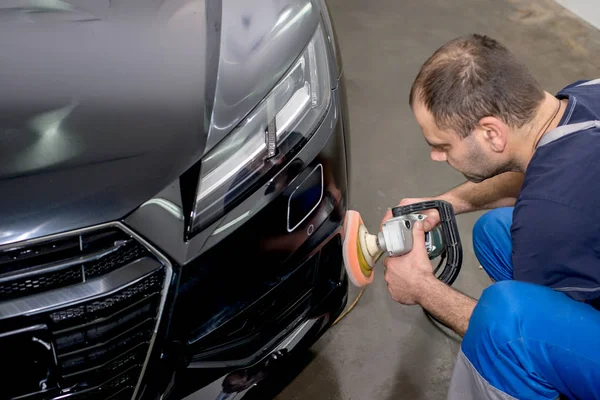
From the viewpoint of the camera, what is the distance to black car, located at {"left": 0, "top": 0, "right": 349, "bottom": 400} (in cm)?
99

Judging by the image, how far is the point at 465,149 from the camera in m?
1.40

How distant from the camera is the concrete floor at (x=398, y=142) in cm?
171

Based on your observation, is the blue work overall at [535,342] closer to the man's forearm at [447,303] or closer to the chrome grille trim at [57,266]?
the man's forearm at [447,303]

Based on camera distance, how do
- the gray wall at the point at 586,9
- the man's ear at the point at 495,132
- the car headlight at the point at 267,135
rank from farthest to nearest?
the gray wall at the point at 586,9 → the man's ear at the point at 495,132 → the car headlight at the point at 267,135

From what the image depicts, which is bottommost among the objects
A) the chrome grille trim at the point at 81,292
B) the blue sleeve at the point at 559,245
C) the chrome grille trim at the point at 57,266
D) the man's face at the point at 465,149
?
the blue sleeve at the point at 559,245

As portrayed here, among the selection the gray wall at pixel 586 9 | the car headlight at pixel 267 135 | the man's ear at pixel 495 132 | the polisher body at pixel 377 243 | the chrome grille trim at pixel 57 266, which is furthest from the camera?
the gray wall at pixel 586 9

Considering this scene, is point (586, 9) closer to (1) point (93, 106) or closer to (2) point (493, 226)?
(2) point (493, 226)

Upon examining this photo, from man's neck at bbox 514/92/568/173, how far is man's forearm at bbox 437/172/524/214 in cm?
38

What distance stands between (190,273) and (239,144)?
0.26 meters

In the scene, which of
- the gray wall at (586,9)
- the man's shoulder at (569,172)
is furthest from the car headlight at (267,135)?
the gray wall at (586,9)

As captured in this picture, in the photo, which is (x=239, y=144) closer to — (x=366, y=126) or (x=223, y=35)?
(x=223, y=35)

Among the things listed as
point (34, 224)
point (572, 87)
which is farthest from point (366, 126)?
point (34, 224)

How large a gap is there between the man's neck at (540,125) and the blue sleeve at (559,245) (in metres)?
0.15

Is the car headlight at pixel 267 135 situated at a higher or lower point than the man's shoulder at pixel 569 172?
higher
